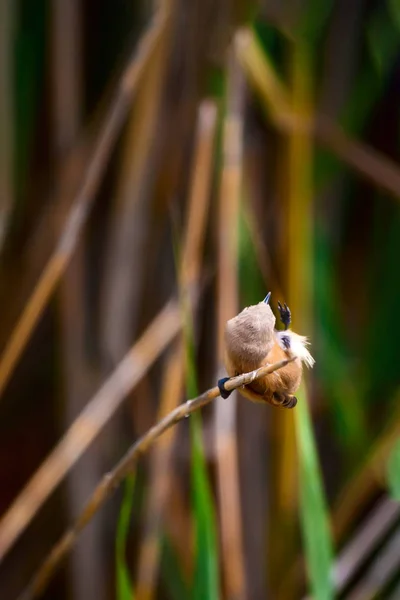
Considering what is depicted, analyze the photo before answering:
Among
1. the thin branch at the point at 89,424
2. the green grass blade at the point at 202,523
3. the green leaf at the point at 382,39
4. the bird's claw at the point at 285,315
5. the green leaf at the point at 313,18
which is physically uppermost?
the green leaf at the point at 313,18

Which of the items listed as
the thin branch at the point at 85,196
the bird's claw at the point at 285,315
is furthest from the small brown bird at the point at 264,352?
the thin branch at the point at 85,196

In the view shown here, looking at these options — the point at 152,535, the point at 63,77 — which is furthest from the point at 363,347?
the point at 63,77

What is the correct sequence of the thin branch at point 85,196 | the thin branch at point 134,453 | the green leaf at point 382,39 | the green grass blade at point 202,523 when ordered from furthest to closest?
the green leaf at point 382,39, the thin branch at point 85,196, the green grass blade at point 202,523, the thin branch at point 134,453

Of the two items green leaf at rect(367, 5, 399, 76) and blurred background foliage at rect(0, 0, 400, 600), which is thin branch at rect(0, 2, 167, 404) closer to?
blurred background foliage at rect(0, 0, 400, 600)

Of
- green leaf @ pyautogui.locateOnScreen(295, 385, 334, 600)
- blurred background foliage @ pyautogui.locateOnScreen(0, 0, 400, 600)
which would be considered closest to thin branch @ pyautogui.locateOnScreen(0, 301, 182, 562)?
blurred background foliage @ pyautogui.locateOnScreen(0, 0, 400, 600)

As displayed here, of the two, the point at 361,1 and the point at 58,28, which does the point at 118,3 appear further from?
the point at 361,1

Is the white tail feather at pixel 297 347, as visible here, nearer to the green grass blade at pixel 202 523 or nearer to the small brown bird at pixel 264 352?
the small brown bird at pixel 264 352
